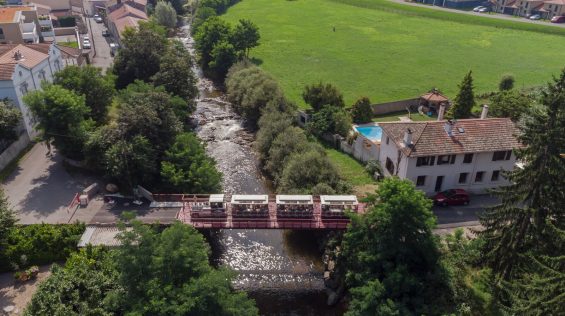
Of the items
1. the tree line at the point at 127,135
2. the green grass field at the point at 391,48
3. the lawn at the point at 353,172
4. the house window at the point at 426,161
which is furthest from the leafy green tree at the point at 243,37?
the house window at the point at 426,161

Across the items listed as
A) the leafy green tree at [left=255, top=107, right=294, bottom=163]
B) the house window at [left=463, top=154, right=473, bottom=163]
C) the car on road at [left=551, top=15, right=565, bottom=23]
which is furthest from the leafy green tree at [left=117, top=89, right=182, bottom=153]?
the car on road at [left=551, top=15, right=565, bottom=23]

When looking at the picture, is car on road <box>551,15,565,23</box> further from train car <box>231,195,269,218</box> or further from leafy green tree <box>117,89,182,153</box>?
train car <box>231,195,269,218</box>

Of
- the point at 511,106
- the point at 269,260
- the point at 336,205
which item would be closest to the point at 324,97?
the point at 511,106

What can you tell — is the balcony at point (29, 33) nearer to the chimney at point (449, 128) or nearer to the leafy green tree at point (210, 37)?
the leafy green tree at point (210, 37)

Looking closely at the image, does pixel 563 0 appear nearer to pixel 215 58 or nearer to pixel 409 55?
pixel 409 55

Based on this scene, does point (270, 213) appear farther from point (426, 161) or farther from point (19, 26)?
point (19, 26)

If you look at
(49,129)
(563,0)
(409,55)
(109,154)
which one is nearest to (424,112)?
(409,55)
